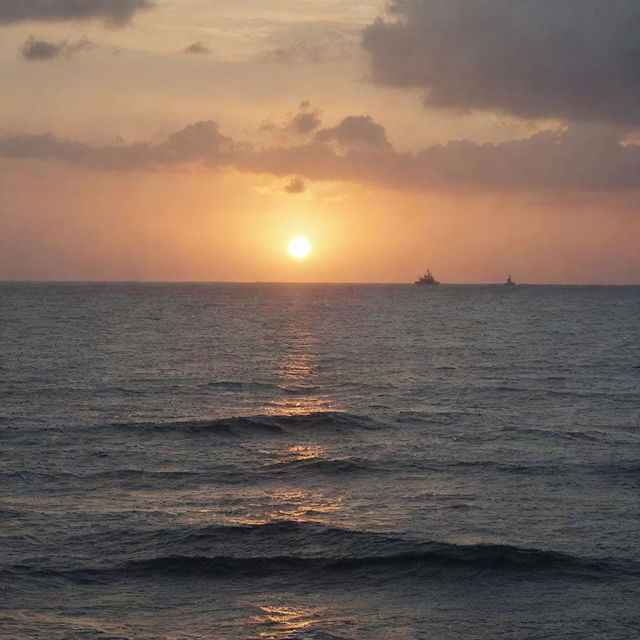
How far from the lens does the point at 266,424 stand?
45531 mm

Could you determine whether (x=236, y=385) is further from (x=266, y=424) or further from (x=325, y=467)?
(x=325, y=467)

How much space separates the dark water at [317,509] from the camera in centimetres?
2117

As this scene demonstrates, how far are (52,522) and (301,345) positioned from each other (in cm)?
7495

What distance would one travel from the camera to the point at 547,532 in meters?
26.9

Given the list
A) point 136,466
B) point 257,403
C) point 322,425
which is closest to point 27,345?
→ point 257,403

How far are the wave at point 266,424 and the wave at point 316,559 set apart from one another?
17015mm

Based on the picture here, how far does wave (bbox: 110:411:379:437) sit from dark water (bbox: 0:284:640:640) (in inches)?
8.0

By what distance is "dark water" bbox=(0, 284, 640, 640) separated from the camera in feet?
69.5

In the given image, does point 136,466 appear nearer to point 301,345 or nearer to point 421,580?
point 421,580

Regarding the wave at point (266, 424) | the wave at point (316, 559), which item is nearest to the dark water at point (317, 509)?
the wave at point (316, 559)

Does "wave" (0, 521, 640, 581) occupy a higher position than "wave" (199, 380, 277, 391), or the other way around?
"wave" (199, 380, 277, 391)

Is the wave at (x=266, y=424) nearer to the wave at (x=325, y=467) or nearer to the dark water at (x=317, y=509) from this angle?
the dark water at (x=317, y=509)

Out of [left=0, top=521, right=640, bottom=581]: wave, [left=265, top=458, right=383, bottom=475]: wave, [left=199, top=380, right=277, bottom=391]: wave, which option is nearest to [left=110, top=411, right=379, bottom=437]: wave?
[left=265, top=458, right=383, bottom=475]: wave

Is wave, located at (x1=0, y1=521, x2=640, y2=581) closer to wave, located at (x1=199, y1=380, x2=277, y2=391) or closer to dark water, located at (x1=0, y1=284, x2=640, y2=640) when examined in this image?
dark water, located at (x1=0, y1=284, x2=640, y2=640)
